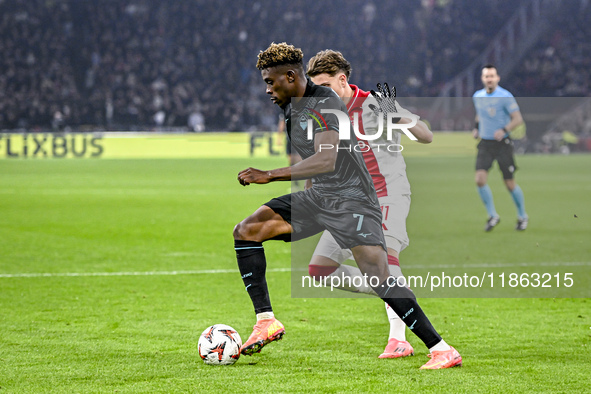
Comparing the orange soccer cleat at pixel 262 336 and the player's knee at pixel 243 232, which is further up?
the player's knee at pixel 243 232

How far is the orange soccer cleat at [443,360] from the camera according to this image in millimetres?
4316

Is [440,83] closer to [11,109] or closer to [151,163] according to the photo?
[151,163]

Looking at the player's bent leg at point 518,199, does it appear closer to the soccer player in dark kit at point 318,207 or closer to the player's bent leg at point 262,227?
the soccer player in dark kit at point 318,207

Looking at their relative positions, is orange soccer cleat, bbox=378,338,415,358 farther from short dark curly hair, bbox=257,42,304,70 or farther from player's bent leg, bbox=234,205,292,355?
short dark curly hair, bbox=257,42,304,70

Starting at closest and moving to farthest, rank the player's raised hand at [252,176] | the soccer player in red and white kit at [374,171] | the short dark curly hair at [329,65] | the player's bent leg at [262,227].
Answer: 1. the player's raised hand at [252,176]
2. the player's bent leg at [262,227]
3. the soccer player in red and white kit at [374,171]
4. the short dark curly hair at [329,65]

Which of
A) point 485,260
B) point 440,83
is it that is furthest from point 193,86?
point 485,260

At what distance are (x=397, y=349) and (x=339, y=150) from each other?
1.23 m

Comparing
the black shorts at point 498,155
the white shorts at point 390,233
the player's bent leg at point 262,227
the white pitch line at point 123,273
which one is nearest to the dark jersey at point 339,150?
the player's bent leg at point 262,227

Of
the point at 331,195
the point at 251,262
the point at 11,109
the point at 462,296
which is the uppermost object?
the point at 11,109

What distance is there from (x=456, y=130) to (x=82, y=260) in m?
21.4

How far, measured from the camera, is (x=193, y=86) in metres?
34.2

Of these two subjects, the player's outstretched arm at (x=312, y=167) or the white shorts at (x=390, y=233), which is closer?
the player's outstretched arm at (x=312, y=167)

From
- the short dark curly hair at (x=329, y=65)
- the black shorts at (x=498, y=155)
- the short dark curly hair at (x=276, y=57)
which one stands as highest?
the short dark curly hair at (x=329, y=65)

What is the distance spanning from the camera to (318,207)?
15.0 ft
